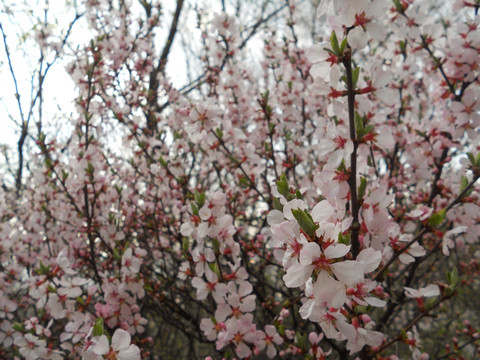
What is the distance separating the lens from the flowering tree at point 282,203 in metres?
1.27

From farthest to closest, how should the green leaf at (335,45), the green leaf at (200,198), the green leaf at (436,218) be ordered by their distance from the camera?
the green leaf at (200,198) → the green leaf at (436,218) → the green leaf at (335,45)

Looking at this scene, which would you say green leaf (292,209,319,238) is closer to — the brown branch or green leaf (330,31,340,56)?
the brown branch

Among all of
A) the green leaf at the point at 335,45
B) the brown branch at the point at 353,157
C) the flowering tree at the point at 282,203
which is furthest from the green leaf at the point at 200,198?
the green leaf at the point at 335,45

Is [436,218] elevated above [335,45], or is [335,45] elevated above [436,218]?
[335,45]

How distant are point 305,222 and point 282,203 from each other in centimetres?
34

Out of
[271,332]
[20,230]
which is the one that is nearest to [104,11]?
[20,230]

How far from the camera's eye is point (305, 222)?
1.00 metres

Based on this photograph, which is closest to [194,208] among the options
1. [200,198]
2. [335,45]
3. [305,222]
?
[200,198]

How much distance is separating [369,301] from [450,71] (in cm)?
216

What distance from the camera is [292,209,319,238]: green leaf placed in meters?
0.99

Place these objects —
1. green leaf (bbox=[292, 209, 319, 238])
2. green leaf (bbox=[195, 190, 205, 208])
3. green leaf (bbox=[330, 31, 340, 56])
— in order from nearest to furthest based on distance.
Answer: green leaf (bbox=[292, 209, 319, 238]), green leaf (bbox=[330, 31, 340, 56]), green leaf (bbox=[195, 190, 205, 208])

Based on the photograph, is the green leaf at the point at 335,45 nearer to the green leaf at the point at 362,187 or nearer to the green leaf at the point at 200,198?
the green leaf at the point at 362,187

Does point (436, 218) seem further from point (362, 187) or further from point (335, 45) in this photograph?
point (335, 45)

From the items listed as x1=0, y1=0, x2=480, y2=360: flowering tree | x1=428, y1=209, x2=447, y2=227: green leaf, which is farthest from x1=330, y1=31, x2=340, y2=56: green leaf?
x1=428, y1=209, x2=447, y2=227: green leaf
